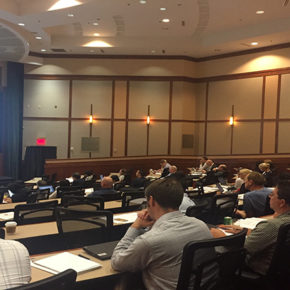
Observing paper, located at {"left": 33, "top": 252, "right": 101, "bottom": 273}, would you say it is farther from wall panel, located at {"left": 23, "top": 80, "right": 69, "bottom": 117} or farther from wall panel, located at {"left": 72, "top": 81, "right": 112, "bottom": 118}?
wall panel, located at {"left": 23, "top": 80, "right": 69, "bottom": 117}

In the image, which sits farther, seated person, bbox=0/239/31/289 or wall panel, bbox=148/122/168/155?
wall panel, bbox=148/122/168/155

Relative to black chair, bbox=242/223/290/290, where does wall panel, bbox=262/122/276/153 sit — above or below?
above

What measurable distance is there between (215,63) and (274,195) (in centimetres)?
1353

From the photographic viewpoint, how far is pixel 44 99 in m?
16.2

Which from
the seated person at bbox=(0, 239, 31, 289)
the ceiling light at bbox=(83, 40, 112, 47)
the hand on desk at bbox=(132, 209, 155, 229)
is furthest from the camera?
the ceiling light at bbox=(83, 40, 112, 47)

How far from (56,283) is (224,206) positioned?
3.28 metres

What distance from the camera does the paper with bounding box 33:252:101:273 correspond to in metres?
2.35

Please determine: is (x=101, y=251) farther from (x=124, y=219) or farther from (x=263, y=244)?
(x=124, y=219)

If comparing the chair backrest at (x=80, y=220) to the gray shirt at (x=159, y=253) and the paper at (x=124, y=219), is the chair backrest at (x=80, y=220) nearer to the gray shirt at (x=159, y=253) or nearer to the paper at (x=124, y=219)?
the paper at (x=124, y=219)

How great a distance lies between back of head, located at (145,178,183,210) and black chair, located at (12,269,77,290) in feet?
3.09

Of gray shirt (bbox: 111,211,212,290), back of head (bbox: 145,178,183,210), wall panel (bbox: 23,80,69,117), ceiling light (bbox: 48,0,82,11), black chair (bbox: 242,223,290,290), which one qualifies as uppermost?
ceiling light (bbox: 48,0,82,11)

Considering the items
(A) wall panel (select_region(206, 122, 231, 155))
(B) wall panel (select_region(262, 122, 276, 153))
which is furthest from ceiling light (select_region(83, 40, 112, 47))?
(B) wall panel (select_region(262, 122, 276, 153))

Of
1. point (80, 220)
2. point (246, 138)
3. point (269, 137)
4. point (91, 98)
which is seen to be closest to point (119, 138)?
point (91, 98)

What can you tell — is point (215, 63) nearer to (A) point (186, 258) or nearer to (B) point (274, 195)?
(B) point (274, 195)
